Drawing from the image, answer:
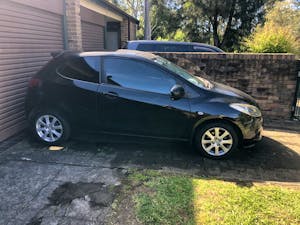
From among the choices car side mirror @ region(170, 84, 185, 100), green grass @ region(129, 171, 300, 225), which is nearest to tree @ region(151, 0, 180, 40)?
car side mirror @ region(170, 84, 185, 100)

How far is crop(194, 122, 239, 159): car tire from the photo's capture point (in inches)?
161

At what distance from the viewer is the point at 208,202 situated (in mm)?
3039

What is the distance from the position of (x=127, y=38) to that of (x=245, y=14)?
10.5 metres

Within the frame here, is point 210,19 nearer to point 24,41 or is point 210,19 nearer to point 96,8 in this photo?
point 96,8

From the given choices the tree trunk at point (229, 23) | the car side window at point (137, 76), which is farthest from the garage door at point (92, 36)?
the tree trunk at point (229, 23)

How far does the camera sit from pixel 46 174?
11.9 ft

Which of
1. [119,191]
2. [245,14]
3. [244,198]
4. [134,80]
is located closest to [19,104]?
[134,80]

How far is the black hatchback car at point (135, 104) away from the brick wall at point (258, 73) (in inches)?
88.3

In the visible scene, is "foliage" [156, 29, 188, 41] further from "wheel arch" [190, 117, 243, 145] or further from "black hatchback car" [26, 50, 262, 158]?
"wheel arch" [190, 117, 243, 145]

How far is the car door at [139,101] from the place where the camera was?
4.15 metres

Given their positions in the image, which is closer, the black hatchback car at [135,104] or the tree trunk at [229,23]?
the black hatchback car at [135,104]

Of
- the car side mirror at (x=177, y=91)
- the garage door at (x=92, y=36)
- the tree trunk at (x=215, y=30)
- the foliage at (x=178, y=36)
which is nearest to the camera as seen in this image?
the car side mirror at (x=177, y=91)

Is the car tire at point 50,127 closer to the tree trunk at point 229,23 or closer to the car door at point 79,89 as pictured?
the car door at point 79,89

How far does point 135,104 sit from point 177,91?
2.30 feet
